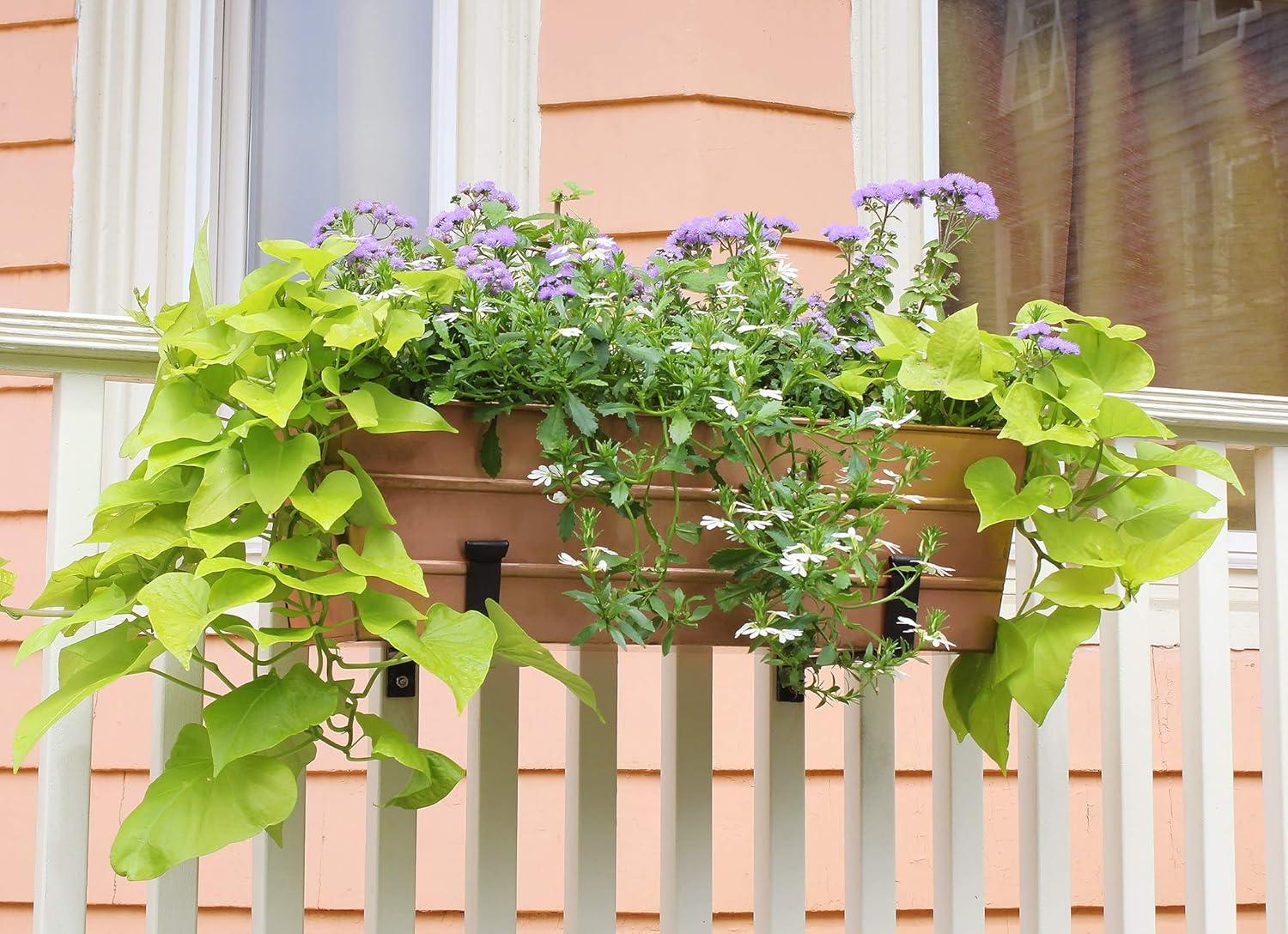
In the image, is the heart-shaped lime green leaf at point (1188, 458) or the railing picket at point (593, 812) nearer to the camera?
the heart-shaped lime green leaf at point (1188, 458)

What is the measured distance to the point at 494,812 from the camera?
129 centimetres

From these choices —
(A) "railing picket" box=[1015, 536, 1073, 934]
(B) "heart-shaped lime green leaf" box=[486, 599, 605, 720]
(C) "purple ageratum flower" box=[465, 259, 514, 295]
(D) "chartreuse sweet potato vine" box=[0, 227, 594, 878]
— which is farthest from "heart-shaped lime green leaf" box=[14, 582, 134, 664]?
(A) "railing picket" box=[1015, 536, 1073, 934]

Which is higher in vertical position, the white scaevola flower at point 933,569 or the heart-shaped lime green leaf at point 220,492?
the heart-shaped lime green leaf at point 220,492

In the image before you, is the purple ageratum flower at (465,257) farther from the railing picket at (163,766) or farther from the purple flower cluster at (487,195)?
the railing picket at (163,766)

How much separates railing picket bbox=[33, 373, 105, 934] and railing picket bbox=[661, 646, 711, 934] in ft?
2.06

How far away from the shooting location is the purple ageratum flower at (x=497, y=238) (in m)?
1.13

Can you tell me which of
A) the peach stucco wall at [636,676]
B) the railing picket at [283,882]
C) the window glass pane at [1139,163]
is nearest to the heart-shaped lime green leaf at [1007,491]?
the railing picket at [283,882]

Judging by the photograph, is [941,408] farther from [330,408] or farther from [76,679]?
[76,679]

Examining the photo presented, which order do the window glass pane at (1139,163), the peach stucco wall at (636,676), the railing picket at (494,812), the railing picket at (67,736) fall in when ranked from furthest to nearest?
the window glass pane at (1139,163)
the peach stucco wall at (636,676)
the railing picket at (494,812)
the railing picket at (67,736)

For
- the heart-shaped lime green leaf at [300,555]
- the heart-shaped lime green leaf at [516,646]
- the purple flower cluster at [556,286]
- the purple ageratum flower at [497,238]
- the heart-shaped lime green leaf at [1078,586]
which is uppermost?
the purple ageratum flower at [497,238]

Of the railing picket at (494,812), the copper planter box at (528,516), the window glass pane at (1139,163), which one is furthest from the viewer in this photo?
the window glass pane at (1139,163)

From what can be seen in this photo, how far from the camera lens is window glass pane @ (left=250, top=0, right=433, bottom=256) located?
97.3 inches

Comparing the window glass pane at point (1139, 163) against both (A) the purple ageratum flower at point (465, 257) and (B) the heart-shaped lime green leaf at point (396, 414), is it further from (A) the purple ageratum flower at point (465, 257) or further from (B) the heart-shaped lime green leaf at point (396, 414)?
(B) the heart-shaped lime green leaf at point (396, 414)

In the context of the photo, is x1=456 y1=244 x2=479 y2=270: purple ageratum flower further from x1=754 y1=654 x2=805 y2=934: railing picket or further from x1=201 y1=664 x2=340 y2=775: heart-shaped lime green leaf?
x1=754 y1=654 x2=805 y2=934: railing picket
